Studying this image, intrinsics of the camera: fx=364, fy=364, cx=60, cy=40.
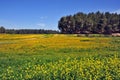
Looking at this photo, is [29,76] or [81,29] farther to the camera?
[81,29]

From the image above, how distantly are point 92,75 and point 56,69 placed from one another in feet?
6.61

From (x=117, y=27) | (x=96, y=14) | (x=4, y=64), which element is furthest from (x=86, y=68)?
(x=96, y=14)

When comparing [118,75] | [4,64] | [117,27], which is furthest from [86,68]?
[117,27]

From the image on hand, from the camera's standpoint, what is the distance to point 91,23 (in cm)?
14238

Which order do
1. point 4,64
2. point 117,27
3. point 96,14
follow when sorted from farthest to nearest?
point 96,14
point 117,27
point 4,64

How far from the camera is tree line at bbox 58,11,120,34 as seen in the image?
137950 mm

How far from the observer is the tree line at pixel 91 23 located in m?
138

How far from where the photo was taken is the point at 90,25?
142500 mm

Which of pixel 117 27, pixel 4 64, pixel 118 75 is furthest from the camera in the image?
pixel 117 27

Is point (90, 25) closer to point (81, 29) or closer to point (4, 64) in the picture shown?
point (81, 29)

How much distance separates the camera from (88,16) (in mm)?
160625

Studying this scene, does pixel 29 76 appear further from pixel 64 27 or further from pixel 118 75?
pixel 64 27

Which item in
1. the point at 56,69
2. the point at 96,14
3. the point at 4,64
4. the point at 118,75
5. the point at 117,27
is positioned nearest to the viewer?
the point at 118,75

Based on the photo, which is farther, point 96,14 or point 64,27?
point 96,14
